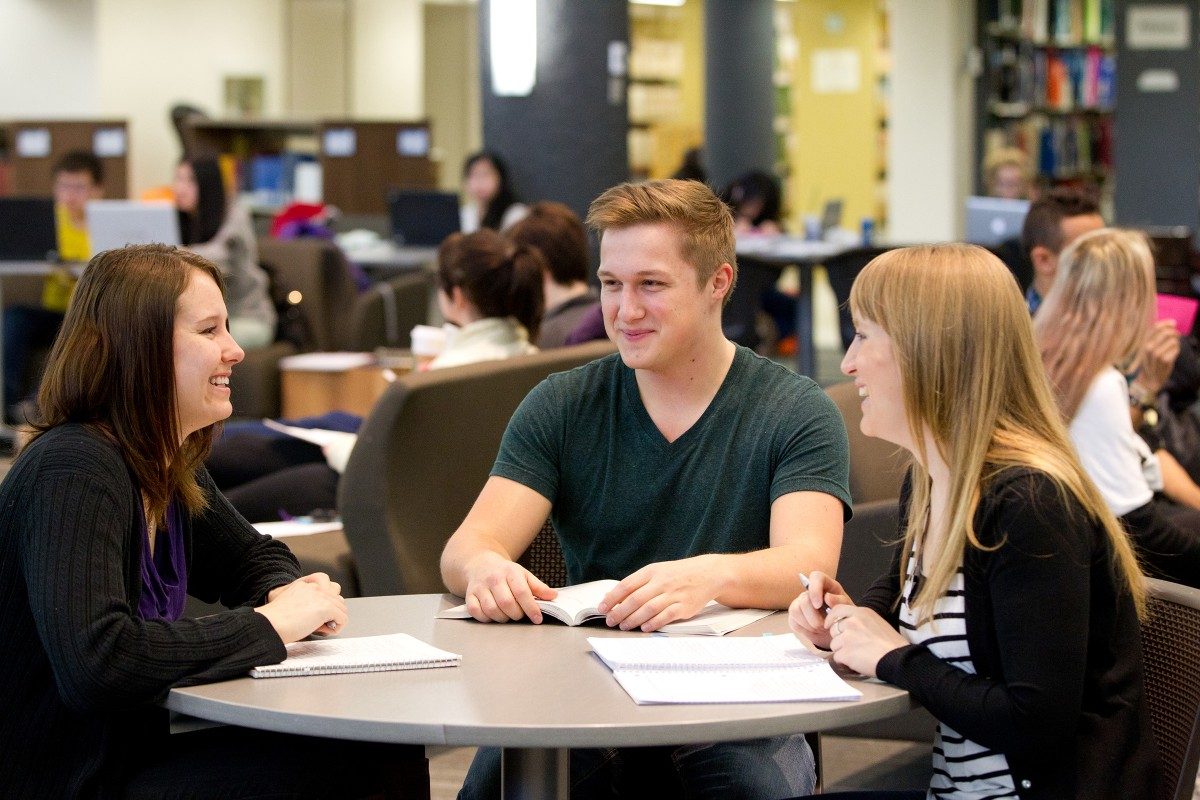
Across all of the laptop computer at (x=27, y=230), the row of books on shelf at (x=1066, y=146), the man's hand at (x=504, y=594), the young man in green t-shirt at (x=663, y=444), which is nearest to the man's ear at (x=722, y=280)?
the young man in green t-shirt at (x=663, y=444)

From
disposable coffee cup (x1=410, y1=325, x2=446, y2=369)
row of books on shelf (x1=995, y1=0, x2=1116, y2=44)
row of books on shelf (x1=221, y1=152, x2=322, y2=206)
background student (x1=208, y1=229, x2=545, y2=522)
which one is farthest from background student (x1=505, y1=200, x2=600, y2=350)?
row of books on shelf (x1=995, y1=0, x2=1116, y2=44)

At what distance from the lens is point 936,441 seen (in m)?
1.83

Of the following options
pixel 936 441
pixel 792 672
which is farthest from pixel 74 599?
pixel 936 441

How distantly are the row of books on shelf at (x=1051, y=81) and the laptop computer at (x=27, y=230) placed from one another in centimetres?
718

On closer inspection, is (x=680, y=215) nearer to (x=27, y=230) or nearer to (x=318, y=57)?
(x=27, y=230)

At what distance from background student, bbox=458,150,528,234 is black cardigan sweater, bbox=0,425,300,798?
18.2 feet

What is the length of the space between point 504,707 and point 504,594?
0.41 m

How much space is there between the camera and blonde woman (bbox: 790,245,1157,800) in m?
1.69

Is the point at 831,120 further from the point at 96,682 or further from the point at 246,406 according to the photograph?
the point at 96,682

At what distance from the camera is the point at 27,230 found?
813cm

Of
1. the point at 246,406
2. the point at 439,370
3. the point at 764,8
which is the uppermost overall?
→ the point at 764,8

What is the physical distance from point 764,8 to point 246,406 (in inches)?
262

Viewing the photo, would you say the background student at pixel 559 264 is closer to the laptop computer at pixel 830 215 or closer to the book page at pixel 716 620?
the book page at pixel 716 620

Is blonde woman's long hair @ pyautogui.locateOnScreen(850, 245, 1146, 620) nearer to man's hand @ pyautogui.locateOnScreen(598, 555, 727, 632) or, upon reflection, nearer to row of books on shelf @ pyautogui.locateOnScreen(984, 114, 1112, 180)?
man's hand @ pyautogui.locateOnScreen(598, 555, 727, 632)
